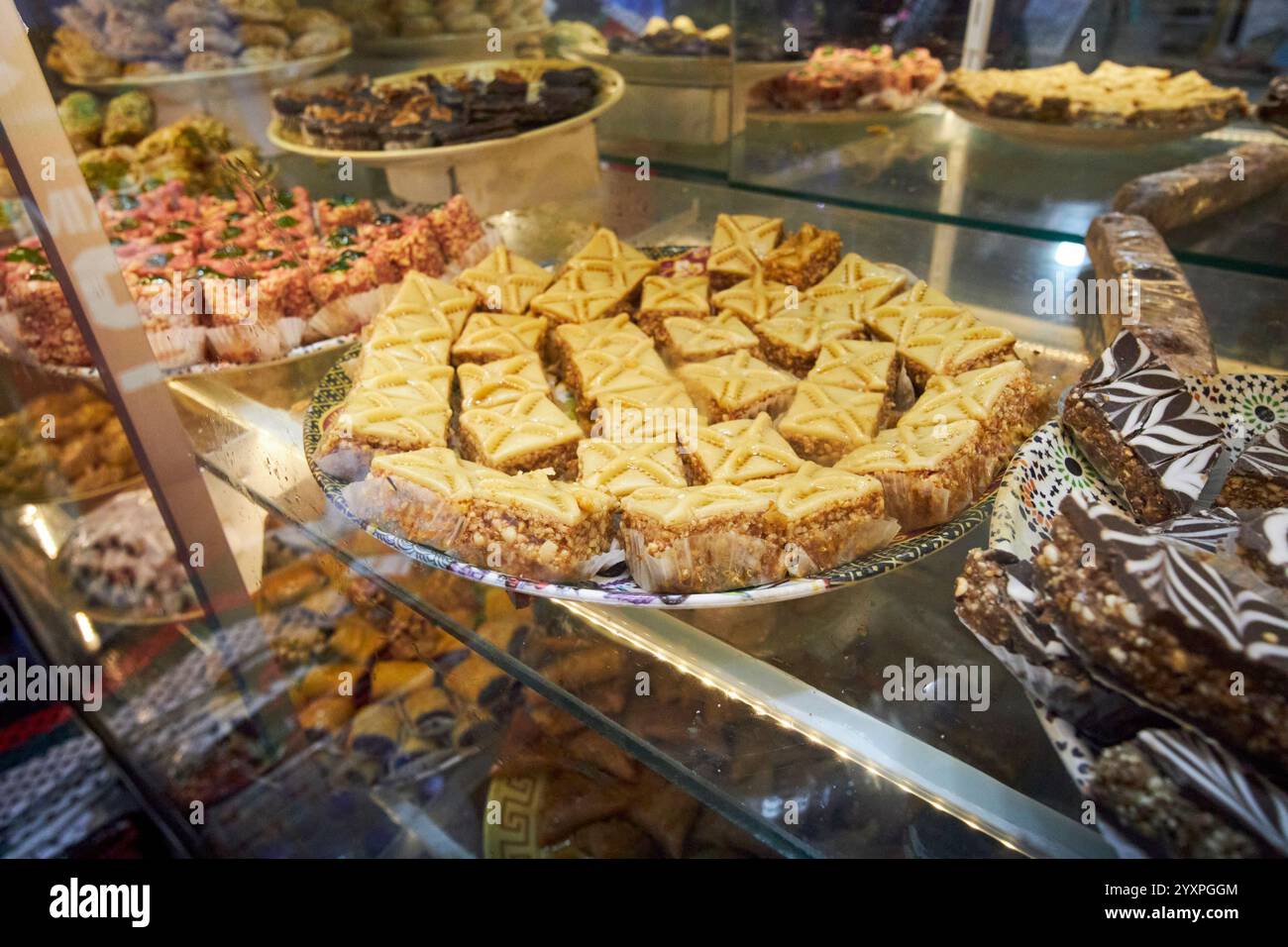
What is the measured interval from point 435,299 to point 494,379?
0.35 metres

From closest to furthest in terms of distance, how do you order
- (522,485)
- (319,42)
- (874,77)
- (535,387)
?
(522,485), (535,387), (874,77), (319,42)

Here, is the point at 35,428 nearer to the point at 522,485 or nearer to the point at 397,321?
the point at 397,321

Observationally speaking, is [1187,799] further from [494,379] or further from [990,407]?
[494,379]

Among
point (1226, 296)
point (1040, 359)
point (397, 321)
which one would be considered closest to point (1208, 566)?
point (1040, 359)

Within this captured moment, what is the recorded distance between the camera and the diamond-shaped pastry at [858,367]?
145 cm

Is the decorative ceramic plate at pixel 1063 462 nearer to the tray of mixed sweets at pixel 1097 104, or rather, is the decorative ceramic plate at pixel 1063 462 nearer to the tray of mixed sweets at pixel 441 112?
the tray of mixed sweets at pixel 1097 104

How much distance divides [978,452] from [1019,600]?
0.43 meters

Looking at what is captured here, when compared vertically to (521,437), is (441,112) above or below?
above

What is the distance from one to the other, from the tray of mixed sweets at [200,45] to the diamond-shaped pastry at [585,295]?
1.41 m

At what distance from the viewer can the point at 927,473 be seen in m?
1.18

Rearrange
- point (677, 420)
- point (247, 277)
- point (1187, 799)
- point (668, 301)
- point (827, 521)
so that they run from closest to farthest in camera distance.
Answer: point (1187, 799) → point (827, 521) → point (677, 420) → point (668, 301) → point (247, 277)

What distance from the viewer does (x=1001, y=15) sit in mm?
2061

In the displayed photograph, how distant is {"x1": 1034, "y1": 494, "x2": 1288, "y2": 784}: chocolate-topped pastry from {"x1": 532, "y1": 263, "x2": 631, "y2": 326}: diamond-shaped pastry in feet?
3.80

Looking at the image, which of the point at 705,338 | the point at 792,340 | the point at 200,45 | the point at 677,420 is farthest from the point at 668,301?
the point at 200,45
